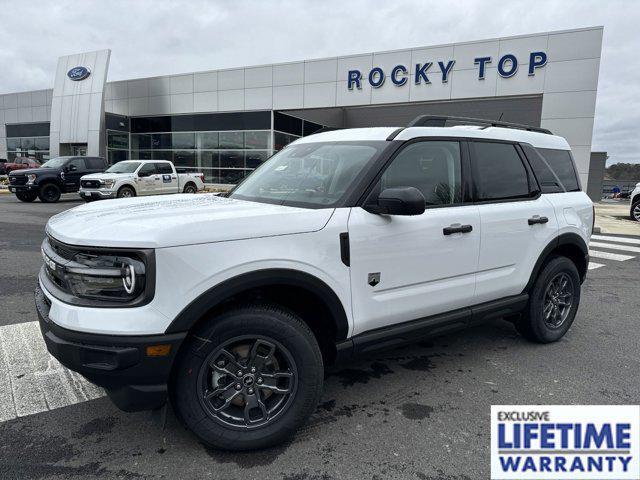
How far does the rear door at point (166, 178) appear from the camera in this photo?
60.3 ft

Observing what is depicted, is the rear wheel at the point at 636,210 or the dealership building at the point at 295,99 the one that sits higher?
the dealership building at the point at 295,99

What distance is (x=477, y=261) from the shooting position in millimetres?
3498

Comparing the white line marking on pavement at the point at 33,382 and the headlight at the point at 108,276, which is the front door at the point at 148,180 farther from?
the headlight at the point at 108,276

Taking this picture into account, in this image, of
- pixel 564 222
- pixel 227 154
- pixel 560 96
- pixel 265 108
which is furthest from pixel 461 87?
pixel 564 222

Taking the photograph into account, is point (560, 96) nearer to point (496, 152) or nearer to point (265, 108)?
point (265, 108)

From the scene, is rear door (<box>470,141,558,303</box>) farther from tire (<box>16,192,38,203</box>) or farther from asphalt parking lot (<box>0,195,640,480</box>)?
tire (<box>16,192,38,203</box>)

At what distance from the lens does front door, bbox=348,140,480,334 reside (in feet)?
9.38

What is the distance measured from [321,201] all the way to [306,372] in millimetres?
1074

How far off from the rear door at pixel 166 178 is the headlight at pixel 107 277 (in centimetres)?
1695

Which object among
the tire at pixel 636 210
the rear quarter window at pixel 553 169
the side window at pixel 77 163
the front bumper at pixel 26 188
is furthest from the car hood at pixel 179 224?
the tire at pixel 636 210

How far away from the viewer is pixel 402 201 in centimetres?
268

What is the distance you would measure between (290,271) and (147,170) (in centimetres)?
1698

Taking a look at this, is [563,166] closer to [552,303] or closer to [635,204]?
[552,303]

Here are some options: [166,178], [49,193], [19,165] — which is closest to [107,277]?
[166,178]
